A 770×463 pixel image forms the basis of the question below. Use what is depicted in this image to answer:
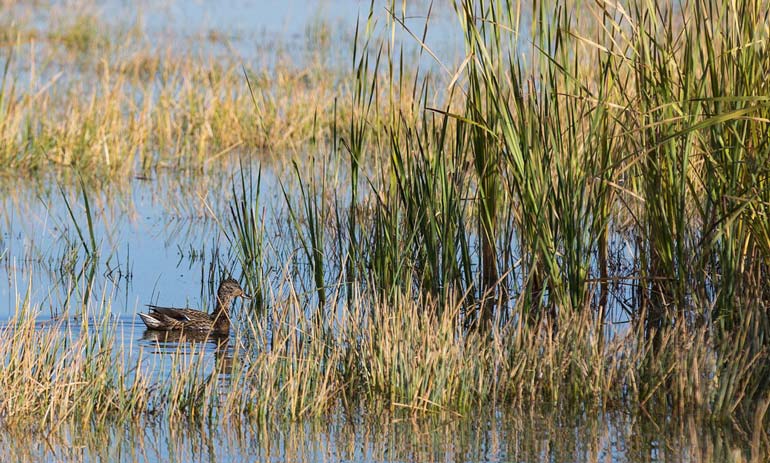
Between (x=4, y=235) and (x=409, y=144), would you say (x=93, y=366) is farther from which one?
(x=4, y=235)

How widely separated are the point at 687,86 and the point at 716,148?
1.06 feet

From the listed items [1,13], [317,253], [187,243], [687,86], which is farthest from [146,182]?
[1,13]

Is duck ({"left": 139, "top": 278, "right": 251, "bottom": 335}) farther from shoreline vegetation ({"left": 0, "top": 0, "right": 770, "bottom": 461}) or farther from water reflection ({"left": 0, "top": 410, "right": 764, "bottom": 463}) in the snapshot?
water reflection ({"left": 0, "top": 410, "right": 764, "bottom": 463})

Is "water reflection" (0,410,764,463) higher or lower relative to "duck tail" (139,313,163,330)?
lower

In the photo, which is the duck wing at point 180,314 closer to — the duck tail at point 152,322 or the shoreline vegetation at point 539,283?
the duck tail at point 152,322

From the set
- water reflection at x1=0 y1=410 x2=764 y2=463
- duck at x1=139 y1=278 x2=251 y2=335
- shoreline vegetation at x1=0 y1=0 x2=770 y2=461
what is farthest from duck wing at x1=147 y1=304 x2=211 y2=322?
water reflection at x1=0 y1=410 x2=764 y2=463

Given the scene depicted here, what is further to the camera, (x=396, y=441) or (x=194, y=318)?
(x=194, y=318)

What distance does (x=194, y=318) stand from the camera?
7.55 meters

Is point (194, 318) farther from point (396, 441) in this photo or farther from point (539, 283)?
point (396, 441)

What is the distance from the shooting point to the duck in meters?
7.40

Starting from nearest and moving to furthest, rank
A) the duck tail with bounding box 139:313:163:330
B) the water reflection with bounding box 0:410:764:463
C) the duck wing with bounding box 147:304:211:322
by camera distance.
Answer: the water reflection with bounding box 0:410:764:463 < the duck tail with bounding box 139:313:163:330 < the duck wing with bounding box 147:304:211:322

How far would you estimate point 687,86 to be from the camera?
6031mm

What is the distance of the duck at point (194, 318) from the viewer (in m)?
7.40

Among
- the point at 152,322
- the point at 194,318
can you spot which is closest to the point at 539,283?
the point at 194,318
